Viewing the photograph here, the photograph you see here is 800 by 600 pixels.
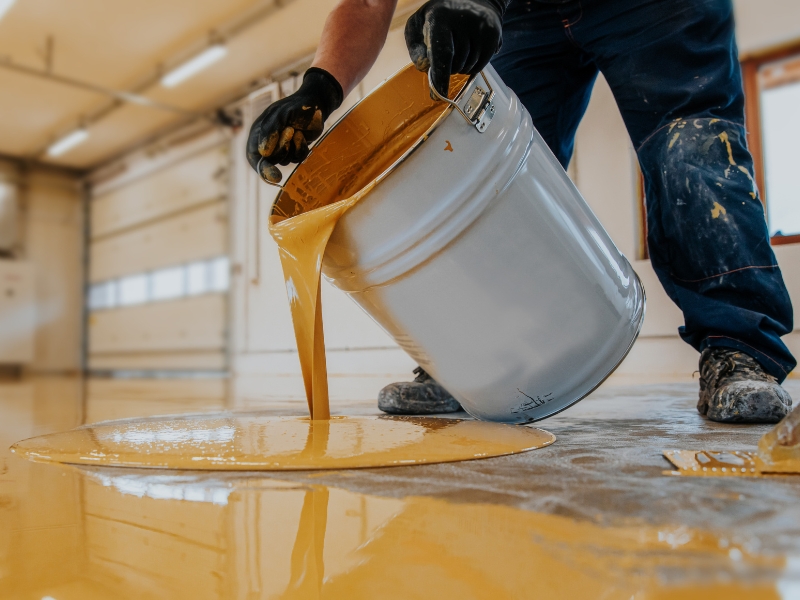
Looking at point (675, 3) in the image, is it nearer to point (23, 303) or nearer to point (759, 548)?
point (759, 548)

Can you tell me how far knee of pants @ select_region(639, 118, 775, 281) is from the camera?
122 cm

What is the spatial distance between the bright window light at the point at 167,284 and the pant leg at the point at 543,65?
5.76m

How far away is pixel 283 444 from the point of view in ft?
2.59

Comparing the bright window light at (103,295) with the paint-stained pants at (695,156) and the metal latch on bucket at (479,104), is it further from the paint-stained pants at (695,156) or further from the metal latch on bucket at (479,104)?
the metal latch on bucket at (479,104)

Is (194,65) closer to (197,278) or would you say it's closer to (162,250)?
(197,278)

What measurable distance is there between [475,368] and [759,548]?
1.89 feet

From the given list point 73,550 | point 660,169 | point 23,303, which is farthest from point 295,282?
point 23,303

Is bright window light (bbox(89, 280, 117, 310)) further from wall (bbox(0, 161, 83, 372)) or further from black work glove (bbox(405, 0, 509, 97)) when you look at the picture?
black work glove (bbox(405, 0, 509, 97))

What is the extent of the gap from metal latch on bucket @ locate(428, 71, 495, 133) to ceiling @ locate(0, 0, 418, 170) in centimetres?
286

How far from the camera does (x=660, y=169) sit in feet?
4.21

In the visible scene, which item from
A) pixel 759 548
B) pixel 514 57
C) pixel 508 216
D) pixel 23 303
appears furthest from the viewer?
pixel 23 303

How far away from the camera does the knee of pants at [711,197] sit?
48.0 inches

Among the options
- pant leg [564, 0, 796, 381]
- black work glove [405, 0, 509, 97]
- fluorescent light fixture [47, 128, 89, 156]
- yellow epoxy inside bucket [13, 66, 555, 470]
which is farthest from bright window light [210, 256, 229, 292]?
black work glove [405, 0, 509, 97]

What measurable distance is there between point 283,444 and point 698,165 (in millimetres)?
980
